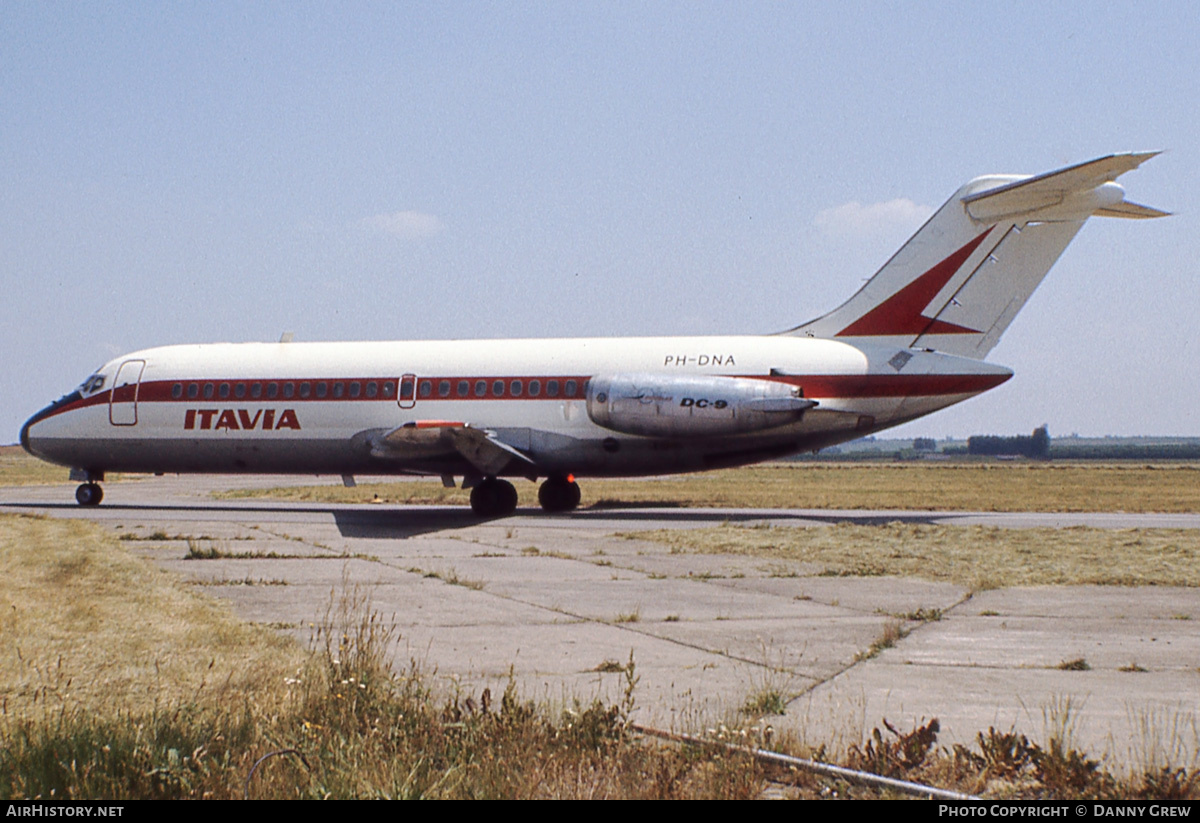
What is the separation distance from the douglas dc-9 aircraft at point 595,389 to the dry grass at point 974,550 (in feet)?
10.8

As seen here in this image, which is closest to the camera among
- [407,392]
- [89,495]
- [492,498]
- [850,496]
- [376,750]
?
[376,750]

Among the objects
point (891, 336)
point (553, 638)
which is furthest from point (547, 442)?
point (553, 638)

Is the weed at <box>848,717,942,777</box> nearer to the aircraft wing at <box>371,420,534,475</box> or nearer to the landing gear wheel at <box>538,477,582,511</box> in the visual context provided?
the aircraft wing at <box>371,420,534,475</box>

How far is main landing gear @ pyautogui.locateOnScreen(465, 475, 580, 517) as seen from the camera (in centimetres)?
2314

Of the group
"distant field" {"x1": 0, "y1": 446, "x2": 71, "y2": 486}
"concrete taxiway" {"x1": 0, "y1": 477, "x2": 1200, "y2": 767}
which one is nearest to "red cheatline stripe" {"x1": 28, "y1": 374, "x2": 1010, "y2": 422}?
"concrete taxiway" {"x1": 0, "y1": 477, "x2": 1200, "y2": 767}

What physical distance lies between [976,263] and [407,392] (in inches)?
507

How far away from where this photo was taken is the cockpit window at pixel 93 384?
86.2ft

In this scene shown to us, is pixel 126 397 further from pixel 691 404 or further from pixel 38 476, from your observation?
pixel 38 476

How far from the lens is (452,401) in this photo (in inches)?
926

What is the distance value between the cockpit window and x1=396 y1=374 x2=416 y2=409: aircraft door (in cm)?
858

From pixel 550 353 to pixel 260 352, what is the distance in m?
7.72

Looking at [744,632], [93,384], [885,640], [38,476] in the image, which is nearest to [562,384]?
[93,384]

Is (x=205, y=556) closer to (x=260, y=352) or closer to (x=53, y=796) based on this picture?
(x=53, y=796)
